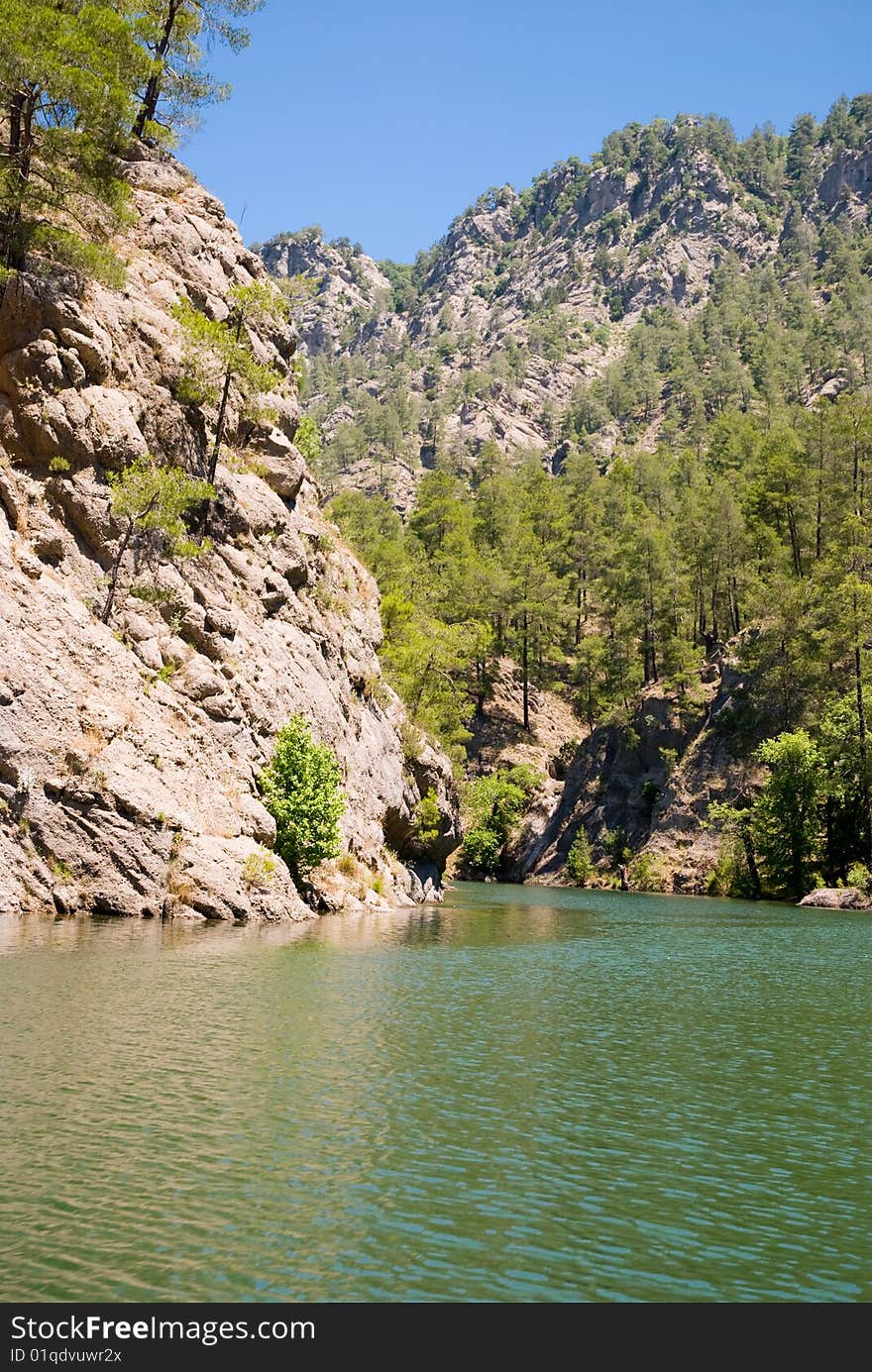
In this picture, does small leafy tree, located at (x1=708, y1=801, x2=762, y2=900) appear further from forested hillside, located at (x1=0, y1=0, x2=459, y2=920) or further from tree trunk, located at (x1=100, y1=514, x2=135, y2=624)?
tree trunk, located at (x1=100, y1=514, x2=135, y2=624)

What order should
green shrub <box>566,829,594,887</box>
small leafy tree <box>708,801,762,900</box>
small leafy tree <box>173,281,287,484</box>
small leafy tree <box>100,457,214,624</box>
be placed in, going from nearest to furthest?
small leafy tree <box>100,457,214,624</box> < small leafy tree <box>173,281,287,484</box> < small leafy tree <box>708,801,762,900</box> < green shrub <box>566,829,594,887</box>

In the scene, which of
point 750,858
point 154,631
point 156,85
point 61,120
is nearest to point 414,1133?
point 154,631

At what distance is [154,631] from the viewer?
41.2m

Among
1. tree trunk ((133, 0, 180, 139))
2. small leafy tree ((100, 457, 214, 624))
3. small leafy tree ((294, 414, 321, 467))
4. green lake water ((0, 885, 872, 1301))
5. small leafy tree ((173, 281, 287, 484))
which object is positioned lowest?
green lake water ((0, 885, 872, 1301))

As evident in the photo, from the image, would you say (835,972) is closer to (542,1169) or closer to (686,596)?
(542,1169)

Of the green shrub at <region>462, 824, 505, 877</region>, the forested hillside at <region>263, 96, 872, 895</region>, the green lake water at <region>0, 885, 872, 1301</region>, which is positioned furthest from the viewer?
the green shrub at <region>462, 824, 505, 877</region>

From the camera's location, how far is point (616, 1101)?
1554cm

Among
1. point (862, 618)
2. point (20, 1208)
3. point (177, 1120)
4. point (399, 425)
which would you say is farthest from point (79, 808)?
point (399, 425)

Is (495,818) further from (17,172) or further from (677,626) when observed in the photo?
(17,172)

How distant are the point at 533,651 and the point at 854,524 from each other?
45.2 metres

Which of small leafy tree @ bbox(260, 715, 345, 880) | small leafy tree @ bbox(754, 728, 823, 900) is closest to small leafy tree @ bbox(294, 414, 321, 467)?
small leafy tree @ bbox(260, 715, 345, 880)

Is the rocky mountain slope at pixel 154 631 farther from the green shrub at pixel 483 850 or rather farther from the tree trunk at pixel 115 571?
the green shrub at pixel 483 850

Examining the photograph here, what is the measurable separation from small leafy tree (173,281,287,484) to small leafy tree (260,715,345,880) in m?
15.0

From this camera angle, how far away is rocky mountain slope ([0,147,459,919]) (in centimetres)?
3384
